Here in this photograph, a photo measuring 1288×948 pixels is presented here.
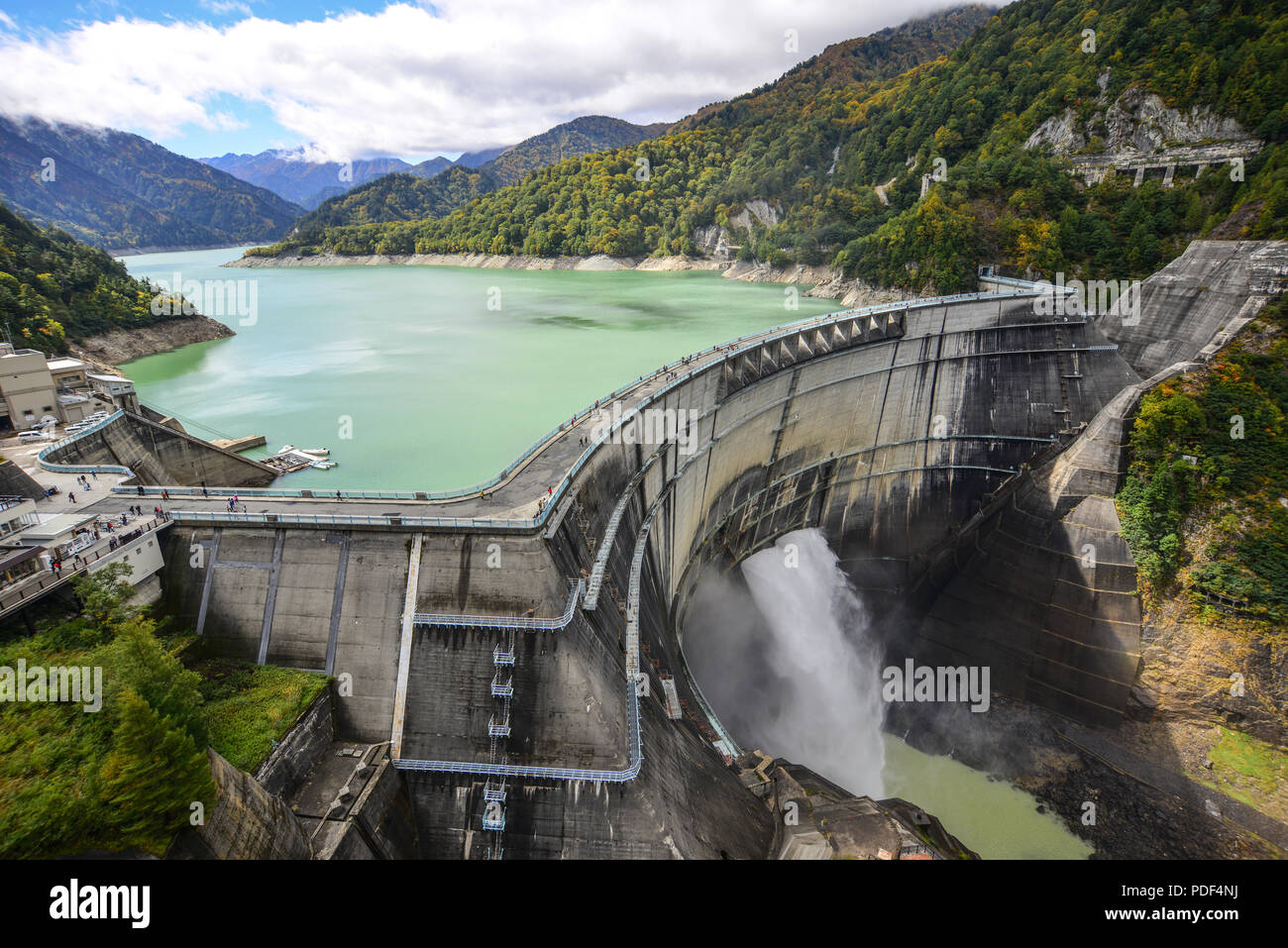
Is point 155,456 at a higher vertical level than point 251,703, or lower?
higher

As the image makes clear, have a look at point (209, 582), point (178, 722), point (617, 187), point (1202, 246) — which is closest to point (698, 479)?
point (209, 582)

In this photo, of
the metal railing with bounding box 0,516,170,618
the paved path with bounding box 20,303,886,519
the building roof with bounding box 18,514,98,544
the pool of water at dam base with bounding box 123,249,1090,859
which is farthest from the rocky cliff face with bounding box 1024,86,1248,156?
the building roof with bounding box 18,514,98,544

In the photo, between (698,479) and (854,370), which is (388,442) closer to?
(698,479)

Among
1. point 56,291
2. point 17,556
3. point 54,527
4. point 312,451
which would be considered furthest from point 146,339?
point 17,556

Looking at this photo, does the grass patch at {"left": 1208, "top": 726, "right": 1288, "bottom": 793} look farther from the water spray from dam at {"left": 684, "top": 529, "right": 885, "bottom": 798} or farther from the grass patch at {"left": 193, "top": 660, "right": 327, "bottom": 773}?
the grass patch at {"left": 193, "top": 660, "right": 327, "bottom": 773}

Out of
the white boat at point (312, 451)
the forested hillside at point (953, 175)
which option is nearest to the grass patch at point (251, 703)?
the white boat at point (312, 451)

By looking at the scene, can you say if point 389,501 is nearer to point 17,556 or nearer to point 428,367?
point 17,556

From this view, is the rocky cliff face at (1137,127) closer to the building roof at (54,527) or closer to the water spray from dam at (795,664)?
the water spray from dam at (795,664)
